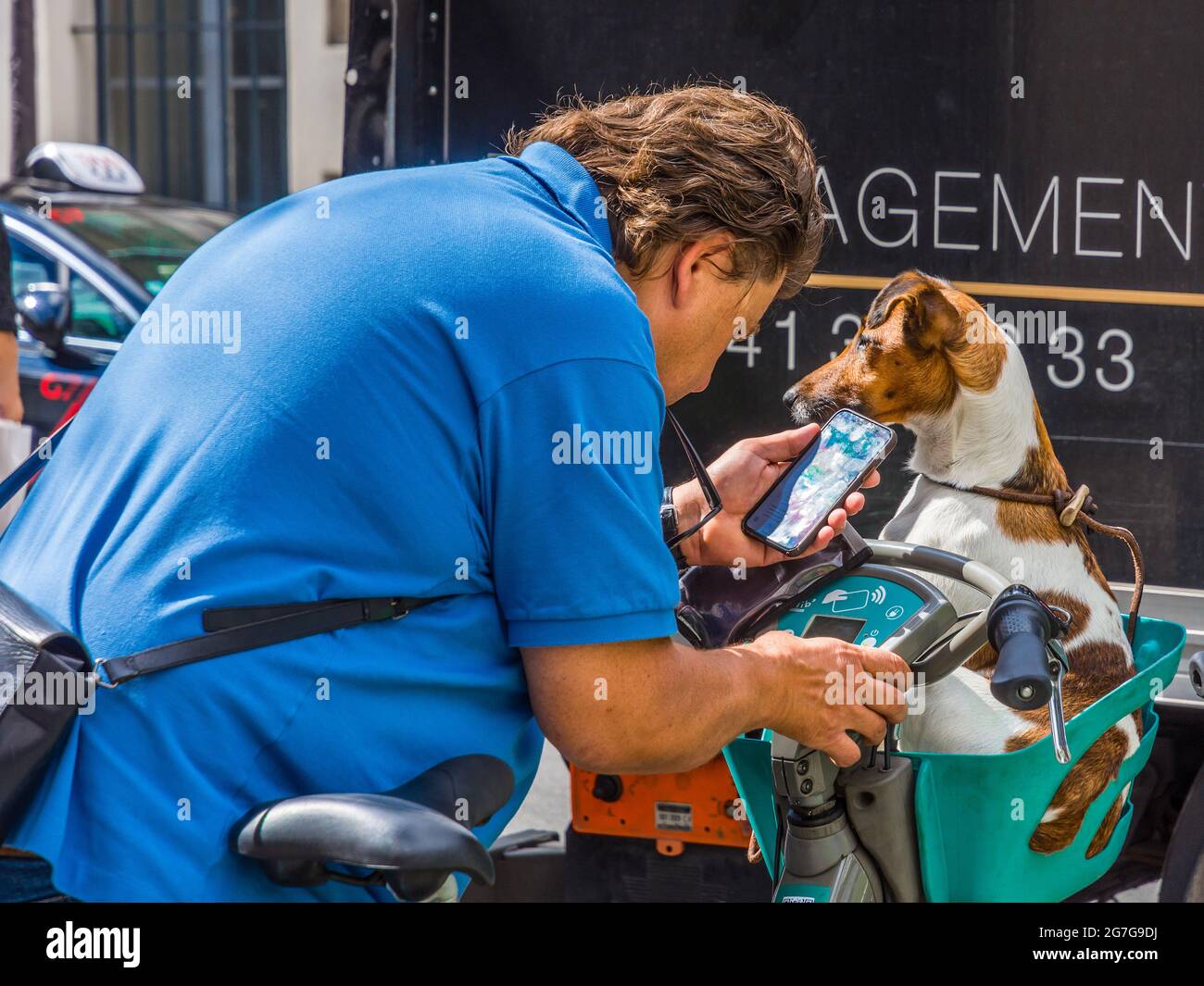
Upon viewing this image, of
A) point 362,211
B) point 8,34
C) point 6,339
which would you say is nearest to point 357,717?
point 362,211

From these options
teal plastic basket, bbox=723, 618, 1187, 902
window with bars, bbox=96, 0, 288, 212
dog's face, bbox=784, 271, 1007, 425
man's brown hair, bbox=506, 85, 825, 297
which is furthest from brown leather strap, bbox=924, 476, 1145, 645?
window with bars, bbox=96, 0, 288, 212

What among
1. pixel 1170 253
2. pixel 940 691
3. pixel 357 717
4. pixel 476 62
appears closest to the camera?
pixel 357 717

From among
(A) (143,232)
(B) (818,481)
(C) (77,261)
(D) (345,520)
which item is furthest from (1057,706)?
(A) (143,232)

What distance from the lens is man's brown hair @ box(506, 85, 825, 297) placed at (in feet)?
5.48

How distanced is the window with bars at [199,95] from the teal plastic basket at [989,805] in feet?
35.4

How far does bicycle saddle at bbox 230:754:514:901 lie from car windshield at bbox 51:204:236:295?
474cm

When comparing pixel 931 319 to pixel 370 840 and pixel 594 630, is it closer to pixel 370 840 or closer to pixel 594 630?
pixel 594 630

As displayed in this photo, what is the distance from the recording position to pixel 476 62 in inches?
117

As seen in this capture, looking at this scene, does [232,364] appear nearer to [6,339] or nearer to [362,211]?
[362,211]

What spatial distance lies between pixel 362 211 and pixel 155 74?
11830 mm

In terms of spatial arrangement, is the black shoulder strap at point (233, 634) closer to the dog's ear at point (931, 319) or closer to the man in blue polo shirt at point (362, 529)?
the man in blue polo shirt at point (362, 529)

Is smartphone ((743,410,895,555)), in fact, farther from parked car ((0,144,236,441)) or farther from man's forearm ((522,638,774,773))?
parked car ((0,144,236,441))

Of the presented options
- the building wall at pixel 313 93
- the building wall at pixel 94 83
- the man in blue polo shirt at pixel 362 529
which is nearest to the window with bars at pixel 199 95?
the building wall at pixel 94 83

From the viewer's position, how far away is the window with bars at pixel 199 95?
39.4 ft
